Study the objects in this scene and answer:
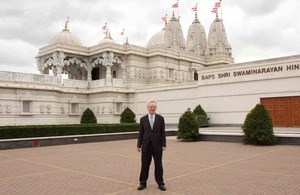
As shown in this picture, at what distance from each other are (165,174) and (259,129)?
909 cm

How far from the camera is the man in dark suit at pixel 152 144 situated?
7.39 metres

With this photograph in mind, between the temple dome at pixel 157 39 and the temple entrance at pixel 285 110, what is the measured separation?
78.6 ft

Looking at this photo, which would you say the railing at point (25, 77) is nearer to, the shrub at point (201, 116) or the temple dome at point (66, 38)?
the temple dome at point (66, 38)

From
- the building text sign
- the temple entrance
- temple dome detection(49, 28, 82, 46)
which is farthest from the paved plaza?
temple dome detection(49, 28, 82, 46)

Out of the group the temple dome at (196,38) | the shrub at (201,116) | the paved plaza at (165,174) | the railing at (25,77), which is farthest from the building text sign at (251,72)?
the temple dome at (196,38)

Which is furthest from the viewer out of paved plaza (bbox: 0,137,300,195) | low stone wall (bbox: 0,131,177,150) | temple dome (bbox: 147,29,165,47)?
temple dome (bbox: 147,29,165,47)

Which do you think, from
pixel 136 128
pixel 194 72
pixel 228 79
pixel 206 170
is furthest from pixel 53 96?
pixel 206 170

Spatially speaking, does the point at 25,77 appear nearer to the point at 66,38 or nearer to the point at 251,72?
the point at 66,38

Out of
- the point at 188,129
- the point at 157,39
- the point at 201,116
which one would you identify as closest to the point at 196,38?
the point at 157,39

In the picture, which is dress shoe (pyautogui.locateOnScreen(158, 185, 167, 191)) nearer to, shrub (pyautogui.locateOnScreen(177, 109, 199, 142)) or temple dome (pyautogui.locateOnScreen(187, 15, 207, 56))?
shrub (pyautogui.locateOnScreen(177, 109, 199, 142))

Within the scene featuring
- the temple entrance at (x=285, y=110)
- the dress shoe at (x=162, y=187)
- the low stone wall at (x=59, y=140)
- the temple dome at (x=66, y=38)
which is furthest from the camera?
the temple dome at (x=66, y=38)

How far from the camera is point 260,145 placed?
1644 centimetres

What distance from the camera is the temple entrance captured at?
2186 centimetres

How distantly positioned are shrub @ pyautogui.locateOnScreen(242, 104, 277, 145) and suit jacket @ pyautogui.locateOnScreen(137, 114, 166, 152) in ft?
34.0
